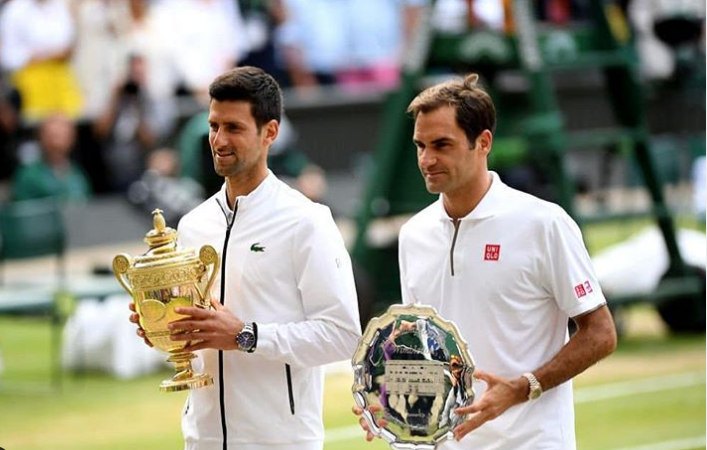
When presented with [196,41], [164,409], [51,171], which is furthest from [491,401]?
[196,41]

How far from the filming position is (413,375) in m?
4.66

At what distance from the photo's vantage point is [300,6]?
20.3 meters

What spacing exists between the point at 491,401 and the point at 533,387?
0.21 metres

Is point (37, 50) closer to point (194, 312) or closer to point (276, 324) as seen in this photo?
point (276, 324)

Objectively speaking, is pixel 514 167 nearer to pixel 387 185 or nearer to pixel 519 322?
pixel 387 185

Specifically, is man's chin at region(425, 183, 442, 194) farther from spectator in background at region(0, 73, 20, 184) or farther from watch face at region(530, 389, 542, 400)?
spectator in background at region(0, 73, 20, 184)

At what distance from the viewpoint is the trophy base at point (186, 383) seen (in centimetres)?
494

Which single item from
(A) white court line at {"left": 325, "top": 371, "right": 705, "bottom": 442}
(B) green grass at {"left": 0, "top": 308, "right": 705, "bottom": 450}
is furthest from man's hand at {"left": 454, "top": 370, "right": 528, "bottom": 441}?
(A) white court line at {"left": 325, "top": 371, "right": 705, "bottom": 442}

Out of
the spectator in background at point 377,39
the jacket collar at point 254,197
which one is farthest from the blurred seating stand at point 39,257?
the spectator in background at point 377,39

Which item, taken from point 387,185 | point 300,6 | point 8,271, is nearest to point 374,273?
point 387,185

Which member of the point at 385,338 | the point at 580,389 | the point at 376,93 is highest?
the point at 376,93

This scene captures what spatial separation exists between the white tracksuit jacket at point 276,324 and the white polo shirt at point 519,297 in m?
0.33

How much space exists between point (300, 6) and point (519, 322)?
15.6 m

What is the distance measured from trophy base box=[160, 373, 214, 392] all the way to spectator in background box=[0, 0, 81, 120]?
1248 centimetres
